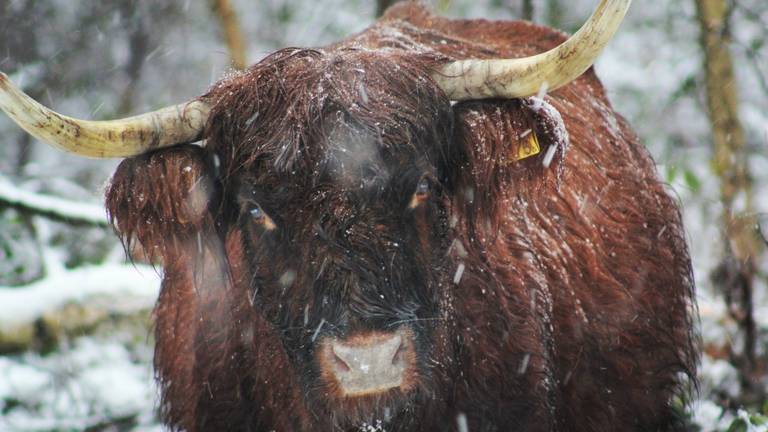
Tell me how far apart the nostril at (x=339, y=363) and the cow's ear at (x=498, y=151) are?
0.94 meters

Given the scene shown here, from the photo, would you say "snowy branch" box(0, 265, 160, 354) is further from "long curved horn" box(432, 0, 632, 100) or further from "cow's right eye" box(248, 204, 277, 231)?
"long curved horn" box(432, 0, 632, 100)

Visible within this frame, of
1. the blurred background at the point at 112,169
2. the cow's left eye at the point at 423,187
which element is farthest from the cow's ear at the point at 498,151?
the blurred background at the point at 112,169

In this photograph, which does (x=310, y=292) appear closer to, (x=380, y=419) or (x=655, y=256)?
(x=380, y=419)

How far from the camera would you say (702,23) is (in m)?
6.97

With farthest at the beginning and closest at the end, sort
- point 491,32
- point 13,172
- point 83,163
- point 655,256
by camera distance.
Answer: point 83,163
point 13,172
point 491,32
point 655,256

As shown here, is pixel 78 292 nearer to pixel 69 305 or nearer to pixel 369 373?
pixel 69 305

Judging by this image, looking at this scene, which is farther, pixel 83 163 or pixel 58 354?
pixel 83 163

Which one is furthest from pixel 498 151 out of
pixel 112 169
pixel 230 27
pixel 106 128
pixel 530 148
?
pixel 230 27

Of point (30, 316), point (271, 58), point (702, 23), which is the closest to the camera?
point (271, 58)

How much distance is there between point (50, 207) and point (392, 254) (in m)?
4.47

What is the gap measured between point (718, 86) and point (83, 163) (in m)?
6.90

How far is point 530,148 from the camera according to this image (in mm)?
3277

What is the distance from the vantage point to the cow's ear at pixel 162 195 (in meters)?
3.17

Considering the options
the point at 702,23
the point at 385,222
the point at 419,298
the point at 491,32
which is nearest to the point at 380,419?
the point at 419,298
